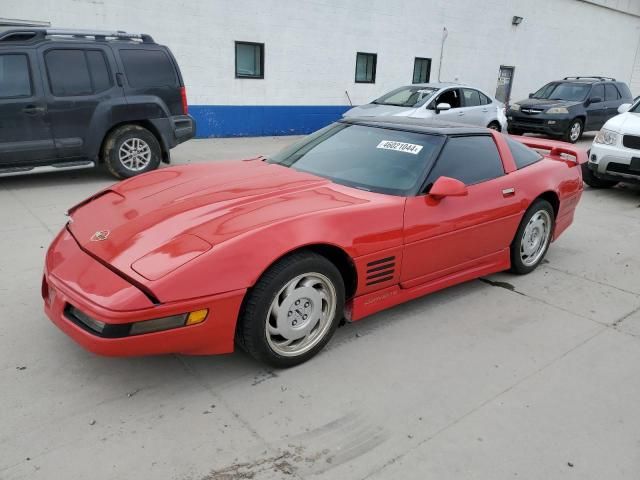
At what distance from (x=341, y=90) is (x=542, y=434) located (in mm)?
12392

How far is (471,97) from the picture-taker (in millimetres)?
11539

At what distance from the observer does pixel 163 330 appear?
2494 millimetres

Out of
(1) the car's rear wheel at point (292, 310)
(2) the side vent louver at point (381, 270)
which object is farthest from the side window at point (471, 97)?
(1) the car's rear wheel at point (292, 310)

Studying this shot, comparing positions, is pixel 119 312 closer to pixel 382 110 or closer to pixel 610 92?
pixel 382 110

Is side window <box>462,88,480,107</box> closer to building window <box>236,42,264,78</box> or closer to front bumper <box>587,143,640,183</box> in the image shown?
front bumper <box>587,143,640,183</box>

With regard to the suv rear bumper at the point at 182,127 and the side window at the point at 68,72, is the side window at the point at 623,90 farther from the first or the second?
Answer: the side window at the point at 68,72

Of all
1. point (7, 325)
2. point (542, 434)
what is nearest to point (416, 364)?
point (542, 434)

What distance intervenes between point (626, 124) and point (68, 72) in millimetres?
7758

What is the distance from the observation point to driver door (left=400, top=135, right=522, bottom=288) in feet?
11.3

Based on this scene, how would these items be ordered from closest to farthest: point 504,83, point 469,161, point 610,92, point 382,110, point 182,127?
point 469,161
point 182,127
point 382,110
point 610,92
point 504,83

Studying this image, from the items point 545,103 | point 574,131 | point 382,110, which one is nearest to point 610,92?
point 574,131

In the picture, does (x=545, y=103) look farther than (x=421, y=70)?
No

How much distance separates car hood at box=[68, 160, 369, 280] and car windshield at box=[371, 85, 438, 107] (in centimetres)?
753

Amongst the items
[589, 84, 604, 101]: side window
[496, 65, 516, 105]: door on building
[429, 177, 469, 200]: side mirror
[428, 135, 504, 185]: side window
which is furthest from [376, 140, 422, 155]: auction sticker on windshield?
[496, 65, 516, 105]: door on building
